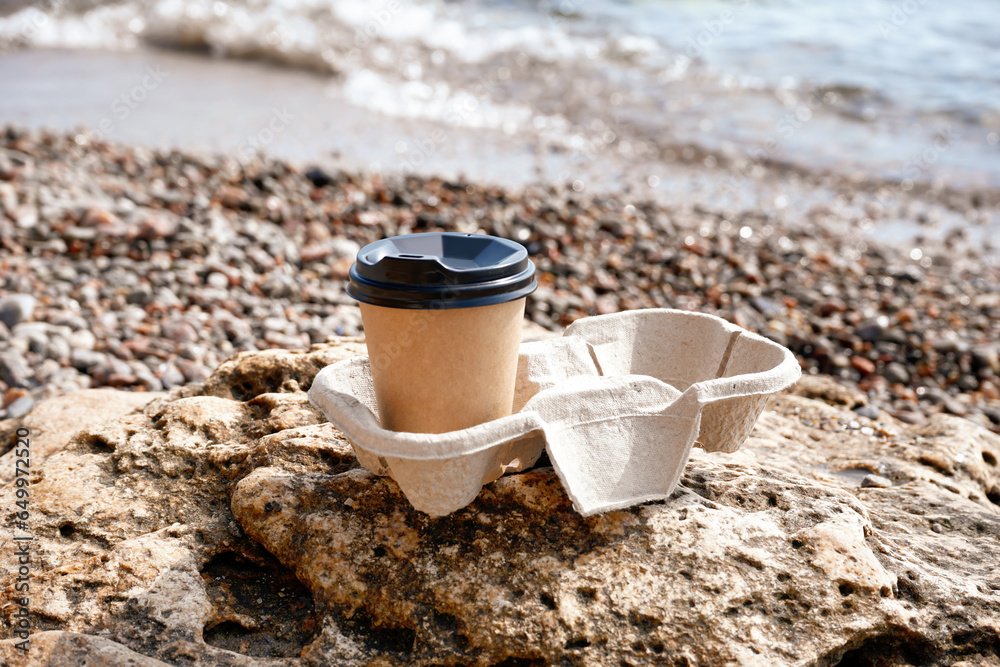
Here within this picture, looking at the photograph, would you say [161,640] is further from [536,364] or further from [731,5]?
[731,5]

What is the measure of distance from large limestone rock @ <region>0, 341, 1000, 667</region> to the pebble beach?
205 cm

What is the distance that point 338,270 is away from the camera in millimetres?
6410

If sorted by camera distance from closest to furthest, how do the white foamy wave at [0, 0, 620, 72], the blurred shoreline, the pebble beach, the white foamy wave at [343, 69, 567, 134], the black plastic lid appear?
1. the black plastic lid
2. the pebble beach
3. the blurred shoreline
4. the white foamy wave at [343, 69, 567, 134]
5. the white foamy wave at [0, 0, 620, 72]

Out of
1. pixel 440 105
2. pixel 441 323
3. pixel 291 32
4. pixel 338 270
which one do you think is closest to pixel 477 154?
pixel 440 105

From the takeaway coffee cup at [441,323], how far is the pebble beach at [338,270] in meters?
2.72

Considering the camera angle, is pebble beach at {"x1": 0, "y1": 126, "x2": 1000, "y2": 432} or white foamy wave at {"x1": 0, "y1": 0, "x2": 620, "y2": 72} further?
white foamy wave at {"x1": 0, "y1": 0, "x2": 620, "y2": 72}

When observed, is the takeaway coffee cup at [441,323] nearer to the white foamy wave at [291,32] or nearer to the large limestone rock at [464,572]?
the large limestone rock at [464,572]

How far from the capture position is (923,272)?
7695mm

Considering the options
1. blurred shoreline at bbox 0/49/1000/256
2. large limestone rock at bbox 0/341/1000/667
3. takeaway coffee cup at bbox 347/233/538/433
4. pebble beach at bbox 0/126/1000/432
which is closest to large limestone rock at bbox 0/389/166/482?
large limestone rock at bbox 0/341/1000/667

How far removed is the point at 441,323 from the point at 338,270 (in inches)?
172

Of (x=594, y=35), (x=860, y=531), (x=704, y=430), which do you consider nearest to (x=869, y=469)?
(x=860, y=531)

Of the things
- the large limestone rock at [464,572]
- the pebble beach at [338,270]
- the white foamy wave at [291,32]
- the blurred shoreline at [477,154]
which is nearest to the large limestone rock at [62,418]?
the large limestone rock at [464,572]

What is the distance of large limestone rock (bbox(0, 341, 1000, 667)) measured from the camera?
2143mm

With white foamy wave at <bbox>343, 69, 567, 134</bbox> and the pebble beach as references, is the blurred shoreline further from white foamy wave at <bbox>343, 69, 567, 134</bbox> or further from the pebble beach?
the pebble beach
